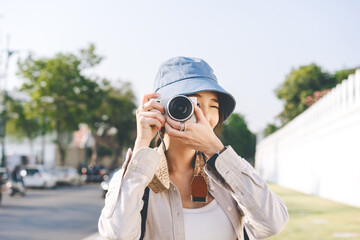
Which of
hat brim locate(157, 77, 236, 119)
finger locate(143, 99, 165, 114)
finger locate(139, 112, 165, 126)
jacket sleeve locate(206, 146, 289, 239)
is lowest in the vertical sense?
jacket sleeve locate(206, 146, 289, 239)

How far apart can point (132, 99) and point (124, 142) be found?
5.76m

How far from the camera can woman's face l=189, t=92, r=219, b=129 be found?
1855mm

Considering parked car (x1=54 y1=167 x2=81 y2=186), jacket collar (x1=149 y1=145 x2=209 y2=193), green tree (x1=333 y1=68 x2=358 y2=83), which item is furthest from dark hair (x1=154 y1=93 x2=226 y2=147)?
green tree (x1=333 y1=68 x2=358 y2=83)

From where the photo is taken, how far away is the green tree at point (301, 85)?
3694 centimetres

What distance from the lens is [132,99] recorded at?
1609 inches

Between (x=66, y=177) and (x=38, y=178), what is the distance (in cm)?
495

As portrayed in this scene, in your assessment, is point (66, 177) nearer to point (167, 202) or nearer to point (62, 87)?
point (62, 87)

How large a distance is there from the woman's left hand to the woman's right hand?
41 millimetres

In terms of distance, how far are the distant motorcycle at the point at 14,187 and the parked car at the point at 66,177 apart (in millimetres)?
9762

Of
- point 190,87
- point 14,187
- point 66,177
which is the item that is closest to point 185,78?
point 190,87

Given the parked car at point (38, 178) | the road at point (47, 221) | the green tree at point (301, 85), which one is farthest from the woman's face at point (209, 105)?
the green tree at point (301, 85)

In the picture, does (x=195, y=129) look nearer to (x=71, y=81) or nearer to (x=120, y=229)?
(x=120, y=229)

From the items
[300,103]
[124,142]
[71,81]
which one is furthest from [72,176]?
[300,103]

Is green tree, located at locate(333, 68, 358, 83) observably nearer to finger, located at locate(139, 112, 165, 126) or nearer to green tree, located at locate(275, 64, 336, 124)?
green tree, located at locate(275, 64, 336, 124)
